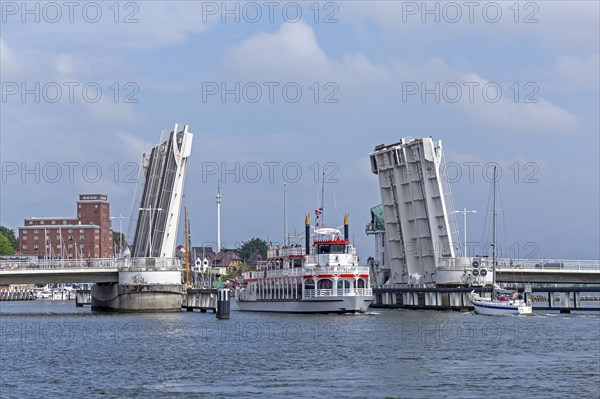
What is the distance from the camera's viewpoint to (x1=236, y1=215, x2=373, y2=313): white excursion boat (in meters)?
72.5

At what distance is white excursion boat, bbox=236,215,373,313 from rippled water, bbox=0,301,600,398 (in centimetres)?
265

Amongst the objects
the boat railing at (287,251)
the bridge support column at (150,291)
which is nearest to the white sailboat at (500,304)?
the boat railing at (287,251)

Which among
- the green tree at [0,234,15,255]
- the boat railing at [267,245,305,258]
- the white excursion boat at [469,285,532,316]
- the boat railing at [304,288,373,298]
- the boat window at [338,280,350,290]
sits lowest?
the white excursion boat at [469,285,532,316]

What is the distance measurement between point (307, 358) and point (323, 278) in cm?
2799

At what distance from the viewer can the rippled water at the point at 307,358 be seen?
3569 centimetres

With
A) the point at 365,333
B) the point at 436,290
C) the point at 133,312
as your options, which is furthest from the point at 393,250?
the point at 365,333

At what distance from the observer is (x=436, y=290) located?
8181 cm

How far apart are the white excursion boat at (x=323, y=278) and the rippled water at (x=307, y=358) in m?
2.65

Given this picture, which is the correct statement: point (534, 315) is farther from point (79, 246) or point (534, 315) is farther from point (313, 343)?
point (79, 246)

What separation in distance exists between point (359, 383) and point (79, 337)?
25.2 meters

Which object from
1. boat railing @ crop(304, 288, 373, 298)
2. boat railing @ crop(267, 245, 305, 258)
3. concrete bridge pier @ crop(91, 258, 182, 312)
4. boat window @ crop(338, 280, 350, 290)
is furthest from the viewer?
concrete bridge pier @ crop(91, 258, 182, 312)

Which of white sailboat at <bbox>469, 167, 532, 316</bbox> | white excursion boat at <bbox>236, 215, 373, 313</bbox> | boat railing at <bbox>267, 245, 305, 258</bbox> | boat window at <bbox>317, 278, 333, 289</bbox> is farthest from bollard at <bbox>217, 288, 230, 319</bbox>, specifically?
white sailboat at <bbox>469, 167, 532, 316</bbox>

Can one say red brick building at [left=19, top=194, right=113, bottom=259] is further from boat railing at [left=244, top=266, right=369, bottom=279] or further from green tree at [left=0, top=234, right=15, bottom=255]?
boat railing at [left=244, top=266, right=369, bottom=279]

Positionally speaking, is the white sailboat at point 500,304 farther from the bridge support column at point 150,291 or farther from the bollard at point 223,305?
the bridge support column at point 150,291
